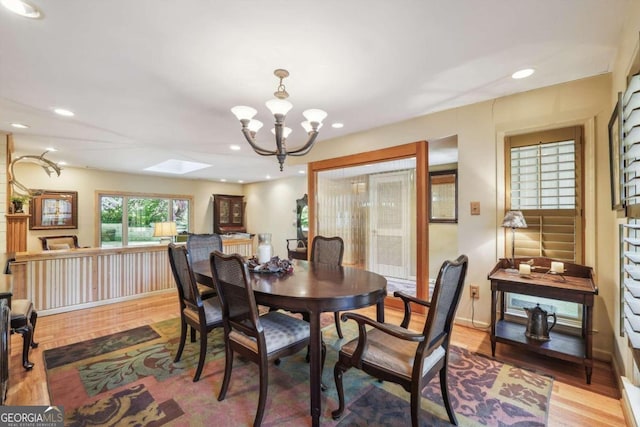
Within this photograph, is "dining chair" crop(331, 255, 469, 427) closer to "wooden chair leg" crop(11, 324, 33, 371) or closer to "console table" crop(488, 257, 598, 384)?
"console table" crop(488, 257, 598, 384)

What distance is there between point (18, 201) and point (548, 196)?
617cm

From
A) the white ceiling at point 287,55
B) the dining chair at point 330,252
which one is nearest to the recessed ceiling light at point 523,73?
the white ceiling at point 287,55

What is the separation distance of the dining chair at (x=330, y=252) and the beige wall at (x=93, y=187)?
600cm

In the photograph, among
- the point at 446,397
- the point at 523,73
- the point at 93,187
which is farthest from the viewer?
the point at 93,187

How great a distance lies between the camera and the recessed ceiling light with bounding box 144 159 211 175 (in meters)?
5.87

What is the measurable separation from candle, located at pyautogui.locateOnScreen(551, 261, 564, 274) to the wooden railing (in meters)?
4.90

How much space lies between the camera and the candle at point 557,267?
7.89 ft

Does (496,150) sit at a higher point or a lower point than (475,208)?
higher

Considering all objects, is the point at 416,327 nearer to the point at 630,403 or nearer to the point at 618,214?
the point at 630,403

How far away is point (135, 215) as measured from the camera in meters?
7.21

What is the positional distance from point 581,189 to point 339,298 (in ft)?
7.73

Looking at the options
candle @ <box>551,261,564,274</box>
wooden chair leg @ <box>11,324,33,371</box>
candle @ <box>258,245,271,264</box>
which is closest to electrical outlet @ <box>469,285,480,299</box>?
candle @ <box>551,261,564,274</box>

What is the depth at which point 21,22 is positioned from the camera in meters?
1.66

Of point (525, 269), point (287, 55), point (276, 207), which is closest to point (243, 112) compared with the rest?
point (287, 55)
